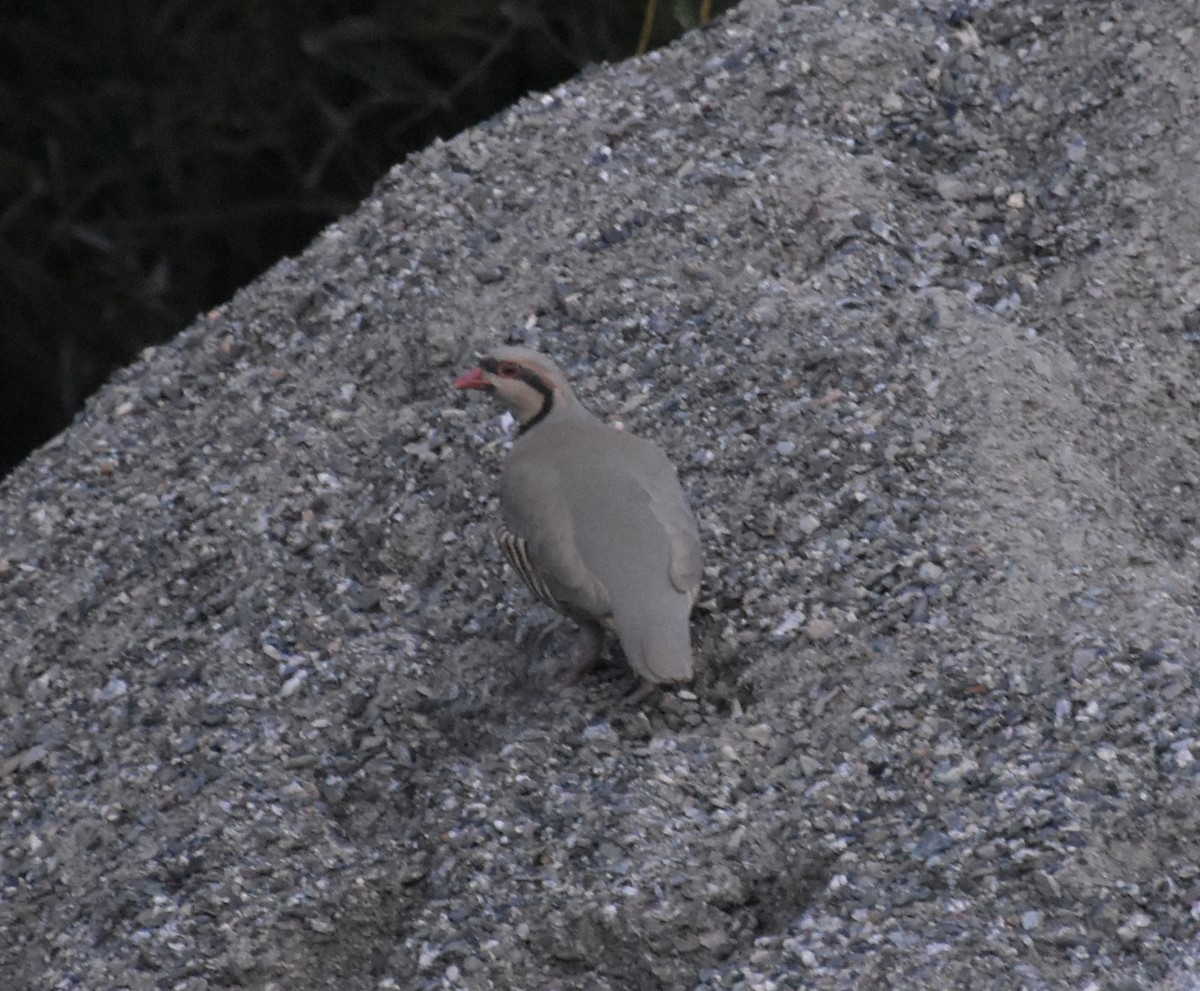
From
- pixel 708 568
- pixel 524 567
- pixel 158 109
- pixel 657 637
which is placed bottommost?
A: pixel 708 568

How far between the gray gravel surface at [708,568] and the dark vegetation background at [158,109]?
2118 mm

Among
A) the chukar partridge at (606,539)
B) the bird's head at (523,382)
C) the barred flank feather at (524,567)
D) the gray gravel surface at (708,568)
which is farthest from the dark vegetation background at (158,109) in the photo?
the barred flank feather at (524,567)

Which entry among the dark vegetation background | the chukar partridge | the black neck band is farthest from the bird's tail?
the dark vegetation background

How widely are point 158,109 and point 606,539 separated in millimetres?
4920

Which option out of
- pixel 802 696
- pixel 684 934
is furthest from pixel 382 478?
pixel 684 934

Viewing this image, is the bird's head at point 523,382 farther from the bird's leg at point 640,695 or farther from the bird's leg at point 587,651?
the bird's leg at point 640,695

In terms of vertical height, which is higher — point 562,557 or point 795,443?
point 562,557

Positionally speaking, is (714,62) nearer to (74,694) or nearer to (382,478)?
(382,478)

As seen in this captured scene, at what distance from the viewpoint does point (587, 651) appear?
15.9 ft

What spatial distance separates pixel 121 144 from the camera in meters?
9.12

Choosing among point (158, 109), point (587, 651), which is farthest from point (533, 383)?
point (158, 109)

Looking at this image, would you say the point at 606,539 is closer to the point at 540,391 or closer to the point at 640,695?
the point at 640,695

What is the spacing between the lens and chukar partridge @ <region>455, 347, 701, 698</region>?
4586 mm

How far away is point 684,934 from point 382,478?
76.4 inches
